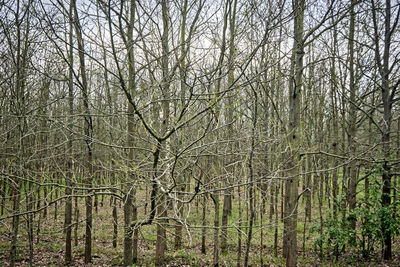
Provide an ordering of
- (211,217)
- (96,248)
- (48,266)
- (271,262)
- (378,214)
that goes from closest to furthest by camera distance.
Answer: (378,214), (48,266), (271,262), (96,248), (211,217)

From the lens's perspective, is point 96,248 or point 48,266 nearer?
point 48,266

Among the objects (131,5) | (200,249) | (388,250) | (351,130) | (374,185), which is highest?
(131,5)

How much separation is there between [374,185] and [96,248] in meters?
9.10

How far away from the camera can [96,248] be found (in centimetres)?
996

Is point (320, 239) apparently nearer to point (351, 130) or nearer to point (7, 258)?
point (351, 130)

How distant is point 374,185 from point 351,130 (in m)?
2.10

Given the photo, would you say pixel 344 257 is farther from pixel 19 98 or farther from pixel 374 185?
pixel 19 98

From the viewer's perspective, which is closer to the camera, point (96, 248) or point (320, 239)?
point (320, 239)

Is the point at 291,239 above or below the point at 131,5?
below

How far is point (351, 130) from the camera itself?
8.70 m

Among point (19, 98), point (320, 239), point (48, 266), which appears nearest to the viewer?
point (19, 98)

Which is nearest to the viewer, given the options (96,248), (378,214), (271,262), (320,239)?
(378,214)

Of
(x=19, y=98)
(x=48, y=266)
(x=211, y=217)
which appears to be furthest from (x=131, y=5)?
(x=211, y=217)

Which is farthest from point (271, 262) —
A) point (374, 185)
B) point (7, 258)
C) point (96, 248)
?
point (7, 258)
